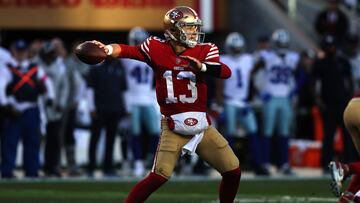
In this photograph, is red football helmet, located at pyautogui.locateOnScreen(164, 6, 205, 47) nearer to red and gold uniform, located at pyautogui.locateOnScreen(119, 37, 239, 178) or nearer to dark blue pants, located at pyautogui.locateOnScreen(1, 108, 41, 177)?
red and gold uniform, located at pyautogui.locateOnScreen(119, 37, 239, 178)

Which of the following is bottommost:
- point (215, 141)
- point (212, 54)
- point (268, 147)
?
point (268, 147)

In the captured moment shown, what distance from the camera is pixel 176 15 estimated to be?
10.6 m

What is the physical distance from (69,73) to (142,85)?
1222 millimetres

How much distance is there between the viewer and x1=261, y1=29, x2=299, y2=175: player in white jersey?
18016 mm

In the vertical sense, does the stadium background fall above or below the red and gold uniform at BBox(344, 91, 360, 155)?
above

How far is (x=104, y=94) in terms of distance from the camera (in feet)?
57.3

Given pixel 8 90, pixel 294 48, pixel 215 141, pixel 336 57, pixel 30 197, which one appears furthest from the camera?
pixel 294 48

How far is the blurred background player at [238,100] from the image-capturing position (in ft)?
58.8

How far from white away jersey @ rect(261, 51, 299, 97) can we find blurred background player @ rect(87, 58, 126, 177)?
2104 millimetres

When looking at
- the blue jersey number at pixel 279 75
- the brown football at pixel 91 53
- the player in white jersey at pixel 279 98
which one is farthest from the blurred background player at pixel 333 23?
the brown football at pixel 91 53

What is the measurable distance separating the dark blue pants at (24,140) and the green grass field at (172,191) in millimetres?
903

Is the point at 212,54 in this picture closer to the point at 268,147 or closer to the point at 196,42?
the point at 196,42

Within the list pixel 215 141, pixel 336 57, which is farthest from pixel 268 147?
pixel 215 141

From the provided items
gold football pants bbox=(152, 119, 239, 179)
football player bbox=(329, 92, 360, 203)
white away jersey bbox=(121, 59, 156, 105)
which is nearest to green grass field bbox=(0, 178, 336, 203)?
white away jersey bbox=(121, 59, 156, 105)
